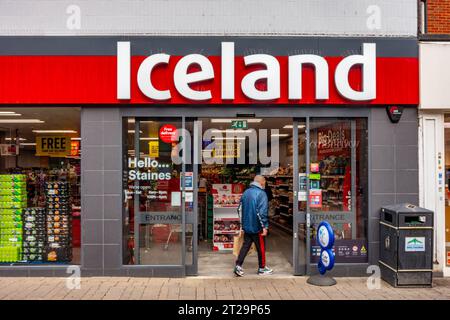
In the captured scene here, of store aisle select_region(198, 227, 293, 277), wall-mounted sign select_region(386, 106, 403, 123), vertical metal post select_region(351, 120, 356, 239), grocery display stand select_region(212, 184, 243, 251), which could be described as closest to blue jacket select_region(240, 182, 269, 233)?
store aisle select_region(198, 227, 293, 277)

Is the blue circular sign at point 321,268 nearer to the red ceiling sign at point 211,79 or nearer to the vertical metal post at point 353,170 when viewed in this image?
the vertical metal post at point 353,170

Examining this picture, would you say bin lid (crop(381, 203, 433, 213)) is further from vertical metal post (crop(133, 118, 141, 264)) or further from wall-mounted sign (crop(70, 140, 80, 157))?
wall-mounted sign (crop(70, 140, 80, 157))

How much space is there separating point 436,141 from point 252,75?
11.7 feet

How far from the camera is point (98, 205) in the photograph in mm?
7258

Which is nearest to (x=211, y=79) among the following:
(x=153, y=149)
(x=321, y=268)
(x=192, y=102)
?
(x=192, y=102)

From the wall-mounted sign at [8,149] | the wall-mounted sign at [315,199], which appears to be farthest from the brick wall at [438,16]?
the wall-mounted sign at [8,149]

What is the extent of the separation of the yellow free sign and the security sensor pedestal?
27.0 feet

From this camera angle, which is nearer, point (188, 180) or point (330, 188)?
point (188, 180)

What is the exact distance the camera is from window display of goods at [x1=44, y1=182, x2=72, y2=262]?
25.3 ft

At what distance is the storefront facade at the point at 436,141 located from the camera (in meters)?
7.38

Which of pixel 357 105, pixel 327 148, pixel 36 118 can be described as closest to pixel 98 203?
pixel 36 118

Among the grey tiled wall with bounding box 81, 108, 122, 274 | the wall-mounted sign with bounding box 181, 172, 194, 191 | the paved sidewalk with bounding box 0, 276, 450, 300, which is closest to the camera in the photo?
the paved sidewalk with bounding box 0, 276, 450, 300

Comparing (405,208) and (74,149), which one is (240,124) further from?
(74,149)

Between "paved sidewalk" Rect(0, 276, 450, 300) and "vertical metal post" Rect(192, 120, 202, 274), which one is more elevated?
"vertical metal post" Rect(192, 120, 202, 274)
